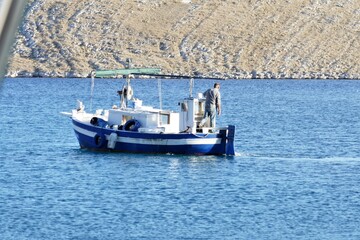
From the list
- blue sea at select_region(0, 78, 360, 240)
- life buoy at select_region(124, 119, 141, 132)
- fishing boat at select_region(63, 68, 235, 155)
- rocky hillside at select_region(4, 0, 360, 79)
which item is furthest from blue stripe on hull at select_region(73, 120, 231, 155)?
rocky hillside at select_region(4, 0, 360, 79)

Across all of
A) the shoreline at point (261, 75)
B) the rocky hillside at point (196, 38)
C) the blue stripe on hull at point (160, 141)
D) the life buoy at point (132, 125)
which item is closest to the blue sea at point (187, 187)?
the blue stripe on hull at point (160, 141)

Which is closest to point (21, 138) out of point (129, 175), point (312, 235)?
point (129, 175)

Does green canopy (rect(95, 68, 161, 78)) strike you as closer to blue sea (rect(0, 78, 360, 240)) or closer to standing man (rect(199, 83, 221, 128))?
blue sea (rect(0, 78, 360, 240))

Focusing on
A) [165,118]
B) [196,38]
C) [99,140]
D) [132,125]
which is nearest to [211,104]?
[165,118]

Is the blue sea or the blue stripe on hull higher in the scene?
the blue stripe on hull

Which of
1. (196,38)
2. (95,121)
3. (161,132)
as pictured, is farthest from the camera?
(196,38)

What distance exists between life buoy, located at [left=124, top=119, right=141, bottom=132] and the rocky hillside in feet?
276

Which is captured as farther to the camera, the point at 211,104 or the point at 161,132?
the point at 161,132

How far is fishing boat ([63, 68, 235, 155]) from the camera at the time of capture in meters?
32.2

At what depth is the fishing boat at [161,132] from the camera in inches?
1270

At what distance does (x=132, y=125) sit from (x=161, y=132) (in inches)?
38.7

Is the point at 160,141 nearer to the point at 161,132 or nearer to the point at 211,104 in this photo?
the point at 161,132

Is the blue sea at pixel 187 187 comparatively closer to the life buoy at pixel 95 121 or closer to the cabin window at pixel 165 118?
the life buoy at pixel 95 121

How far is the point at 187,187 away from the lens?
94.6 ft
